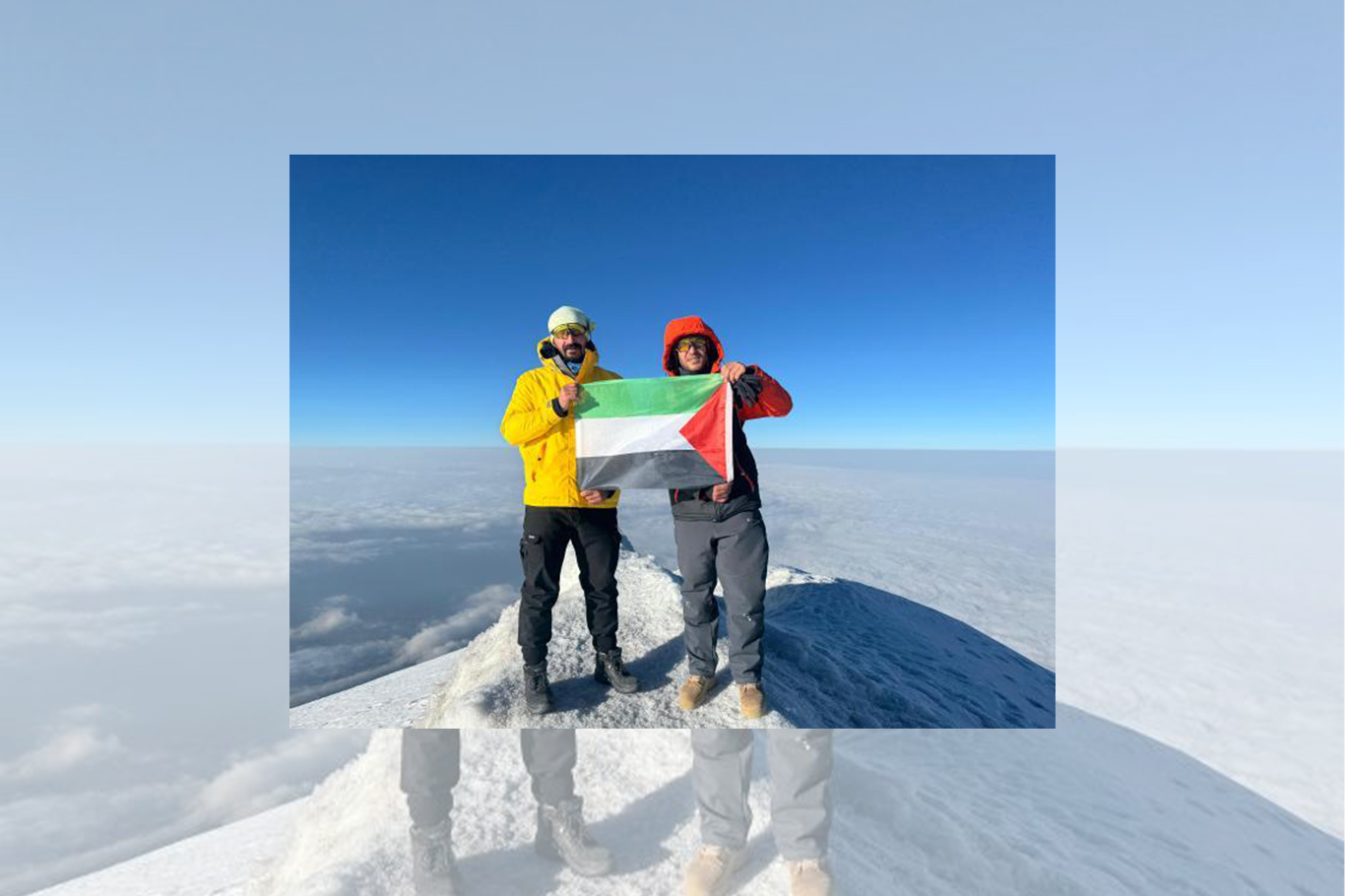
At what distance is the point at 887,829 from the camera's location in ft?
16.4

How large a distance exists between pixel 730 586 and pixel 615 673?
91 cm

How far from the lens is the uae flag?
9.99ft

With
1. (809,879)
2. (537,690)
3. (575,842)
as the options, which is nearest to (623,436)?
(537,690)

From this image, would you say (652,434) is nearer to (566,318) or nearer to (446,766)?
(566,318)

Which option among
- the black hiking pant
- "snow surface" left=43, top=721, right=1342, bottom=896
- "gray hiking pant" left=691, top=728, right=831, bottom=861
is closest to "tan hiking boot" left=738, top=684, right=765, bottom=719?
"gray hiking pant" left=691, top=728, right=831, bottom=861

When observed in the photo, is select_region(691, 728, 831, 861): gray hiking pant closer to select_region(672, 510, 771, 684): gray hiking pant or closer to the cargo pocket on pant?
select_region(672, 510, 771, 684): gray hiking pant

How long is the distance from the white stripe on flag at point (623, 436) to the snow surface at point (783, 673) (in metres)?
1.37

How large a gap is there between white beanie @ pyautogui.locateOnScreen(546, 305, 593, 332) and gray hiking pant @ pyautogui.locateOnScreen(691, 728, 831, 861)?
8.53 ft

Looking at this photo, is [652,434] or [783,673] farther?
[783,673]

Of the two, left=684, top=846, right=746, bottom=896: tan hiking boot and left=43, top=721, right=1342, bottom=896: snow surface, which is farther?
left=43, top=721, right=1342, bottom=896: snow surface

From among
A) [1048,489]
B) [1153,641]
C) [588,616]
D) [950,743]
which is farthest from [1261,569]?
[588,616]

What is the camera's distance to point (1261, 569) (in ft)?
113

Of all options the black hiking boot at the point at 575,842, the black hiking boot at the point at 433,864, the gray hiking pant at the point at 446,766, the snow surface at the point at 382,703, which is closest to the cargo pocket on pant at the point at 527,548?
the gray hiking pant at the point at 446,766

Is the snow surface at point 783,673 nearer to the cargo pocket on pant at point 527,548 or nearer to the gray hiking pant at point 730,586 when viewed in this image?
the gray hiking pant at point 730,586
